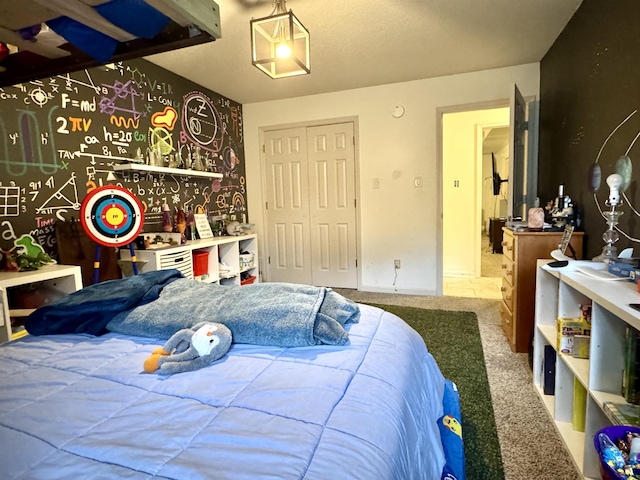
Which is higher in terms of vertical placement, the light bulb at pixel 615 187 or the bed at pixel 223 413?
the light bulb at pixel 615 187

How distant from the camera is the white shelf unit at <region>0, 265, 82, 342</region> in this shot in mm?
1712

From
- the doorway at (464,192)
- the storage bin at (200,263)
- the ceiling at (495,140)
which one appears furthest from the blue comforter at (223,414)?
the ceiling at (495,140)

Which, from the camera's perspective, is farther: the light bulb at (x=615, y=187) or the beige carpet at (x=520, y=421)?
the light bulb at (x=615, y=187)

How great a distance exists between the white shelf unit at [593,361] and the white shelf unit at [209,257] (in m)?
2.55

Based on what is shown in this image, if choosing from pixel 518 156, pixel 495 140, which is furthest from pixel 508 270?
pixel 495 140

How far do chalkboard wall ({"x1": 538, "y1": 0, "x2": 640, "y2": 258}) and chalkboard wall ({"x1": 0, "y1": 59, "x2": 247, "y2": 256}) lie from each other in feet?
10.9

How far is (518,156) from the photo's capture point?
300 centimetres

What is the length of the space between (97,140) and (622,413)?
3415mm

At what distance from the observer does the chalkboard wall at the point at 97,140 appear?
2229 mm

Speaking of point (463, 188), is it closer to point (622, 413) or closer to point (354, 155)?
point (354, 155)

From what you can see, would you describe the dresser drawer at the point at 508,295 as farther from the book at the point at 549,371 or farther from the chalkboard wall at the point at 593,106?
the book at the point at 549,371

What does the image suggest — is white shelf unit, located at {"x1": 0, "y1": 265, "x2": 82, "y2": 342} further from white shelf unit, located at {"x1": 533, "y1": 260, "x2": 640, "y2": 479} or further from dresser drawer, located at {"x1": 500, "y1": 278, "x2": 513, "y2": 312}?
dresser drawer, located at {"x1": 500, "y1": 278, "x2": 513, "y2": 312}

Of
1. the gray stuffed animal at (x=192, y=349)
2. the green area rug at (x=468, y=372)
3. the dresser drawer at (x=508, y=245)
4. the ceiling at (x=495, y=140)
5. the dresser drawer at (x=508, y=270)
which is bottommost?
the green area rug at (x=468, y=372)

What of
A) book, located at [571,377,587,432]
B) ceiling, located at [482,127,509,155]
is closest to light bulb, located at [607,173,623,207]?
book, located at [571,377,587,432]
